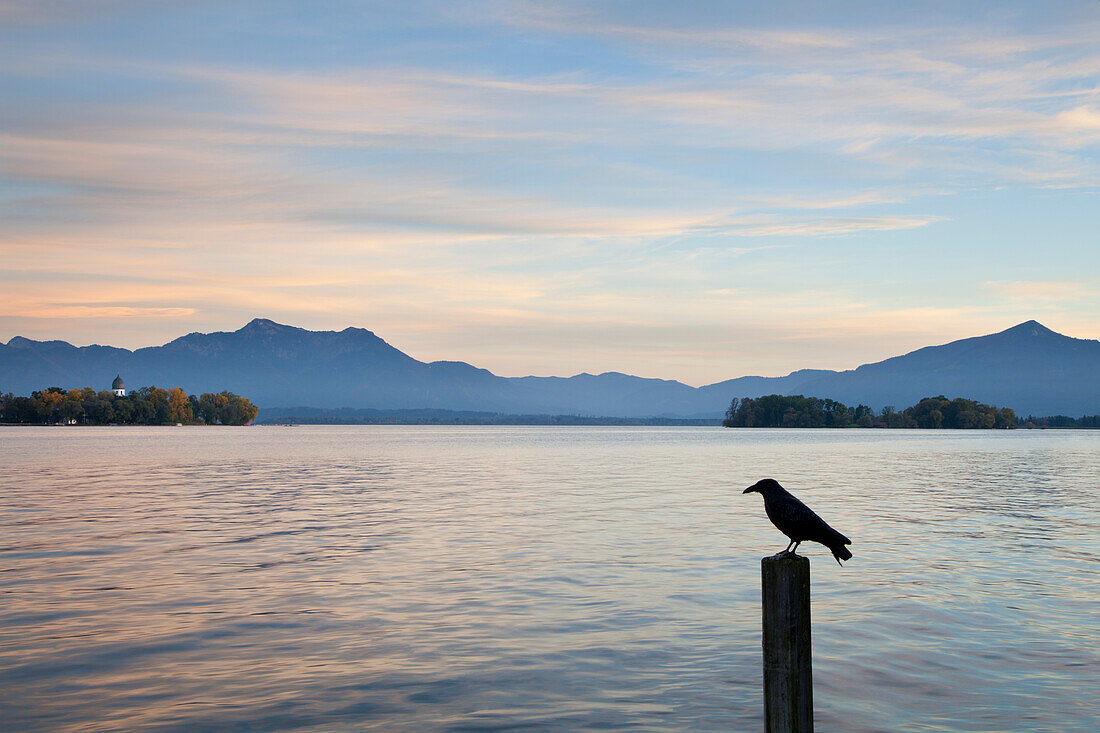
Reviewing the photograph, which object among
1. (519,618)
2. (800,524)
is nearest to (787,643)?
(800,524)

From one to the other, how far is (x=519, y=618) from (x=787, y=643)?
11645 mm

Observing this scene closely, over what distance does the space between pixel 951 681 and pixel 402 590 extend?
13.5 m

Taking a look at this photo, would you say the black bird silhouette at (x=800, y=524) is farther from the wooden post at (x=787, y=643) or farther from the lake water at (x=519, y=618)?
the lake water at (x=519, y=618)

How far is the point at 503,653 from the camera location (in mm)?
18281

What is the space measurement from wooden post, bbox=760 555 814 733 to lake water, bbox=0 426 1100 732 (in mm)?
3915

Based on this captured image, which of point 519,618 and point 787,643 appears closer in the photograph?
point 787,643

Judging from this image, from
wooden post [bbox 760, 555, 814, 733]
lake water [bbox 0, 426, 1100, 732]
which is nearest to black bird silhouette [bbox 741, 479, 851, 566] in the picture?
wooden post [bbox 760, 555, 814, 733]

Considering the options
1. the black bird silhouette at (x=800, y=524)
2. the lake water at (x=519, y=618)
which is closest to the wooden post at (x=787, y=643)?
the black bird silhouette at (x=800, y=524)

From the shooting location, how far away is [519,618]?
21.3 meters

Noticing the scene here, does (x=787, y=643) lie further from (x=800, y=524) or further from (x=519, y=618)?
(x=519, y=618)

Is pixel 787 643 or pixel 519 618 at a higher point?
pixel 787 643

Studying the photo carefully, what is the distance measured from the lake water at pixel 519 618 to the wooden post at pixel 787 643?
392 centimetres

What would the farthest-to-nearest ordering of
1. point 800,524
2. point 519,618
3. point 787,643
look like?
point 519,618 < point 800,524 < point 787,643

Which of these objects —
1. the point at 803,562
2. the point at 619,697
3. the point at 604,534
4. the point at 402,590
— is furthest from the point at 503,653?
the point at 604,534
